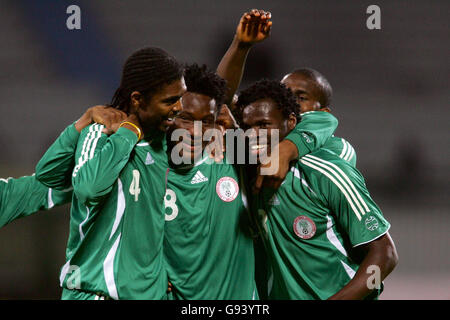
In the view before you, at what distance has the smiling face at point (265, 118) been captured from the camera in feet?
7.70

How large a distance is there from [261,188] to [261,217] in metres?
0.13

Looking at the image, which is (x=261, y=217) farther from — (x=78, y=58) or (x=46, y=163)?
(x=78, y=58)

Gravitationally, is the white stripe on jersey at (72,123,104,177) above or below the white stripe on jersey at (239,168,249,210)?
above

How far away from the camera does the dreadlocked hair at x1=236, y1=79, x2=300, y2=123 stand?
2.42 m

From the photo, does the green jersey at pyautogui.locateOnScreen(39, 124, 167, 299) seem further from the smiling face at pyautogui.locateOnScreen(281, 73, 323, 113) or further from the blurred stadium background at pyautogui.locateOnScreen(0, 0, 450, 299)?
the blurred stadium background at pyautogui.locateOnScreen(0, 0, 450, 299)

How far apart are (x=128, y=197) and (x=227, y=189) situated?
1.49ft

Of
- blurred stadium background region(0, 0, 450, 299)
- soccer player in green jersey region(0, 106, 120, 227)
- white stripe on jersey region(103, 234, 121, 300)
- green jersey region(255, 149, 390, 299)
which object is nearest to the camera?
white stripe on jersey region(103, 234, 121, 300)

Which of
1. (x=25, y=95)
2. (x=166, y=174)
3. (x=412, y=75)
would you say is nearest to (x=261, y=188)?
(x=166, y=174)

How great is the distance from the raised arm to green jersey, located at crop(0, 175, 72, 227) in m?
1.00

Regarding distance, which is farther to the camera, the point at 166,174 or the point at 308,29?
the point at 308,29

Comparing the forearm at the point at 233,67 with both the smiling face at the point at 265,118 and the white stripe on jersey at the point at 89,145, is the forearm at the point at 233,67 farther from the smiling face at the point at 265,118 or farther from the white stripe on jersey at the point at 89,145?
the white stripe on jersey at the point at 89,145

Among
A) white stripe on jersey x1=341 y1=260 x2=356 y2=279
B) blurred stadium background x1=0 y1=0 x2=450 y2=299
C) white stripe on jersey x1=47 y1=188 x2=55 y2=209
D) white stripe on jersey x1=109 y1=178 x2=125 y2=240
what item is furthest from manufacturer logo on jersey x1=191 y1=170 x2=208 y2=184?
blurred stadium background x1=0 y1=0 x2=450 y2=299

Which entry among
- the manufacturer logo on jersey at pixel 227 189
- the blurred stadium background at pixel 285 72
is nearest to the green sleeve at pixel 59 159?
the manufacturer logo on jersey at pixel 227 189

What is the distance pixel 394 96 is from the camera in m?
6.63
